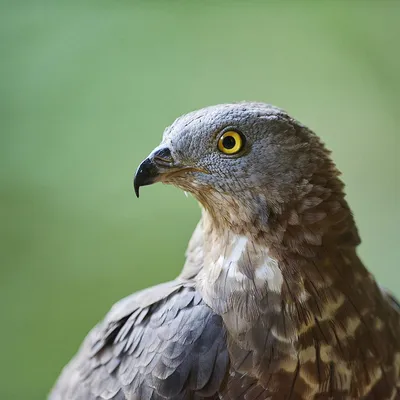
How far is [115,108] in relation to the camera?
8.26 feet

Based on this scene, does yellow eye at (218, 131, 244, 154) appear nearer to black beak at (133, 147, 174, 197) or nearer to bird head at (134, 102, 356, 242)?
bird head at (134, 102, 356, 242)

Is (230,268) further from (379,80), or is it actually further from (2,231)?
(379,80)

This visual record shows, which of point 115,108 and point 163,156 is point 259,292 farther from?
point 115,108

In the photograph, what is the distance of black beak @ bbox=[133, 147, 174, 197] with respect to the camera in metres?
1.42

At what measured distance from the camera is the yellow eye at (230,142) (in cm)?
140

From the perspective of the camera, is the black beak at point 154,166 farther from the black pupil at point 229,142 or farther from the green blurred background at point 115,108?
the green blurred background at point 115,108

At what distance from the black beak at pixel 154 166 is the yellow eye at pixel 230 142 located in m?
0.13

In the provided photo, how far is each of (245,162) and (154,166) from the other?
0.75 ft

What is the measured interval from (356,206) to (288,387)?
1639mm

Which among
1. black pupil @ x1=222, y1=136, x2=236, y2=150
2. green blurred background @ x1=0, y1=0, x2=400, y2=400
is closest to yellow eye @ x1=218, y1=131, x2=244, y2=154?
black pupil @ x1=222, y1=136, x2=236, y2=150

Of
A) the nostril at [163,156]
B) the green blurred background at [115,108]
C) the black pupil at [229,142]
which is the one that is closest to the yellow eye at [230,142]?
the black pupil at [229,142]

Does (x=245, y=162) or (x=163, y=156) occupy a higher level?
(x=163, y=156)

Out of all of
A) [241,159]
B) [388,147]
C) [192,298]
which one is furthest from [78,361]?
[388,147]

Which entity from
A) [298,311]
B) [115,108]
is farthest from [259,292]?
[115,108]
